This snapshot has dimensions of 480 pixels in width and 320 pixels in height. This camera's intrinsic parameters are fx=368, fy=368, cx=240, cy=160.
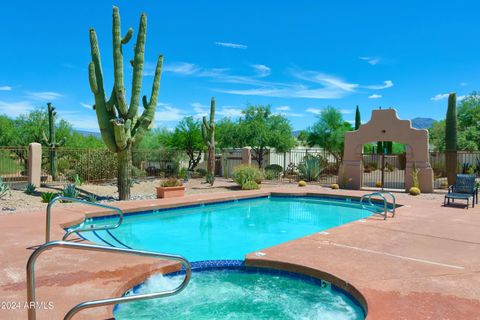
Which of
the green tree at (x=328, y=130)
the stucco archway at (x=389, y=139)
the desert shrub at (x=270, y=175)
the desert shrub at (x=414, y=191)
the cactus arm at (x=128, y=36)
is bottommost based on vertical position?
the desert shrub at (x=414, y=191)

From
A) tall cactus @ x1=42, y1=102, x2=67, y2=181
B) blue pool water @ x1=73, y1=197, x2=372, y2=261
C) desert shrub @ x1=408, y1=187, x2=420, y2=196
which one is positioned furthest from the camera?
tall cactus @ x1=42, y1=102, x2=67, y2=181

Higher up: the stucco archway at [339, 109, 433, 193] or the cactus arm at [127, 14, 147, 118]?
the cactus arm at [127, 14, 147, 118]

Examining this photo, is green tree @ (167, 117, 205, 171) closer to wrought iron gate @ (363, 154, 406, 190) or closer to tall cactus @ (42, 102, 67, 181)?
tall cactus @ (42, 102, 67, 181)

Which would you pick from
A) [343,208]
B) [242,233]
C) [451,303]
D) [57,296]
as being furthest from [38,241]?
[343,208]

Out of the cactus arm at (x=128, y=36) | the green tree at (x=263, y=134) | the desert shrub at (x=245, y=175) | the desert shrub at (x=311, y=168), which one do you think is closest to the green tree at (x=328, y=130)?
the green tree at (x=263, y=134)

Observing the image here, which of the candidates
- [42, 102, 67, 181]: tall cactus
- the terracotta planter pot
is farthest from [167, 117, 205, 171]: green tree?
the terracotta planter pot

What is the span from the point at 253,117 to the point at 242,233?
1889cm

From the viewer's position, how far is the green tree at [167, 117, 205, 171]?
2609 centimetres

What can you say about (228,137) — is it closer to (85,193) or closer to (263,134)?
(263,134)

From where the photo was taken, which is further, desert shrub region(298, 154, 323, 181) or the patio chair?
desert shrub region(298, 154, 323, 181)

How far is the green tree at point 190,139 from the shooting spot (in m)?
26.1

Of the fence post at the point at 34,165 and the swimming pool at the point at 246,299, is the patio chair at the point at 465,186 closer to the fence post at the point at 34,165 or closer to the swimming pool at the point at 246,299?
the swimming pool at the point at 246,299

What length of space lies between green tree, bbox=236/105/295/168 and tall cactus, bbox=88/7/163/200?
12.1 m

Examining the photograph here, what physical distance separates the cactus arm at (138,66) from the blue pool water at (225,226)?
14.0 feet
